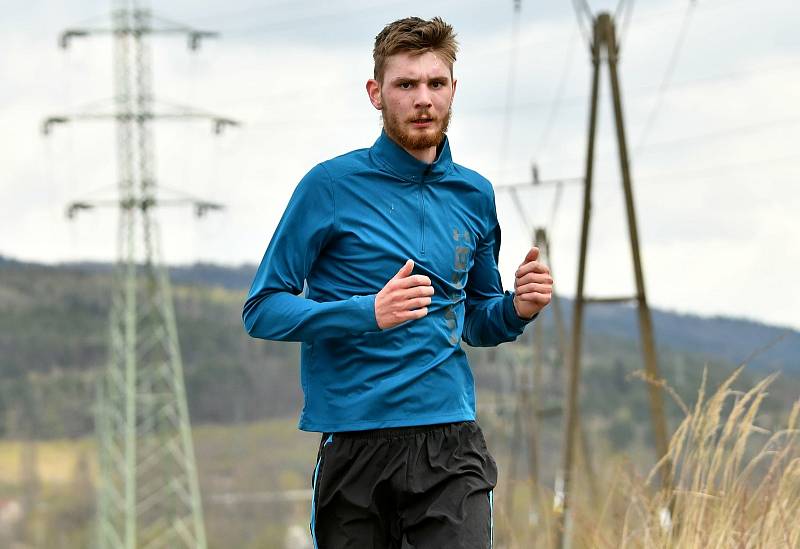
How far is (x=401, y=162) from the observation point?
4453mm

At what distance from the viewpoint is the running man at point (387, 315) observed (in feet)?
14.0

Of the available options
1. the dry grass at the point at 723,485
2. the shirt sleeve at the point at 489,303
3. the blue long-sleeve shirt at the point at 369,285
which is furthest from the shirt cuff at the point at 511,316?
the dry grass at the point at 723,485

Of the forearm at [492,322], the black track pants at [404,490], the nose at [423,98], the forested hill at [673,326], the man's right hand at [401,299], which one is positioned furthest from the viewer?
the forested hill at [673,326]

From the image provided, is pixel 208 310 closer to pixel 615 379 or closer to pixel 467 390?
pixel 615 379

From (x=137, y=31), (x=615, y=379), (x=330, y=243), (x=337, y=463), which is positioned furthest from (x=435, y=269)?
(x=615, y=379)

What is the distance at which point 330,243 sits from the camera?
4.43 m

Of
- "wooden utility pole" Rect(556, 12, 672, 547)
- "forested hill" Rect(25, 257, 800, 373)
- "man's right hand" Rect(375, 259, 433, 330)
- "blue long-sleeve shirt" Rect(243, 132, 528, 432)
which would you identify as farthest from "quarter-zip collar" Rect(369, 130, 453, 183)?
"forested hill" Rect(25, 257, 800, 373)

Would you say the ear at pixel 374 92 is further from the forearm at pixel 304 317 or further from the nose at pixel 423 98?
the forearm at pixel 304 317

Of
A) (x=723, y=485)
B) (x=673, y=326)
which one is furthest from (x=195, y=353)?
(x=723, y=485)

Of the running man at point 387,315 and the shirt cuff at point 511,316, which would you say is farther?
the shirt cuff at point 511,316

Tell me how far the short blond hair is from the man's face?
2 centimetres

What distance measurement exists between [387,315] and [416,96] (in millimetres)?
621

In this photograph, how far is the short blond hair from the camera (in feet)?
14.5

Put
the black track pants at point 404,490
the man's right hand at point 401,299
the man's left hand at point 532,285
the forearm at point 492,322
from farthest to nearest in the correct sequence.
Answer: the forearm at point 492,322 → the man's left hand at point 532,285 → the black track pants at point 404,490 → the man's right hand at point 401,299
